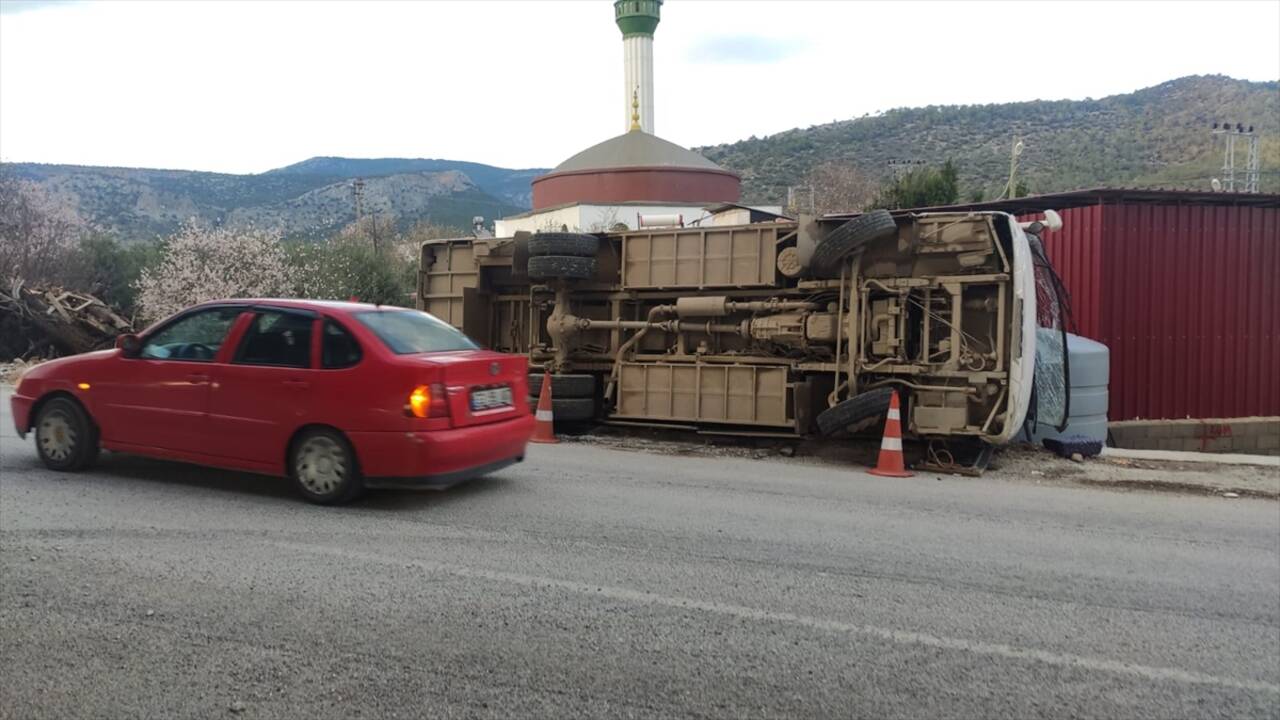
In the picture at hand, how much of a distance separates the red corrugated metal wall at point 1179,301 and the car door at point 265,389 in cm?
1126

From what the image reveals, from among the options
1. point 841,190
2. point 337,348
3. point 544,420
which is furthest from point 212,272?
point 841,190

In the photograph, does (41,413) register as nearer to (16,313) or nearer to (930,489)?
(930,489)

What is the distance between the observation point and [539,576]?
198 inches

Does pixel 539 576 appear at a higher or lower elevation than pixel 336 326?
lower

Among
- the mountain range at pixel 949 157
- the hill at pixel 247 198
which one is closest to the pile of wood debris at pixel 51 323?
the mountain range at pixel 949 157

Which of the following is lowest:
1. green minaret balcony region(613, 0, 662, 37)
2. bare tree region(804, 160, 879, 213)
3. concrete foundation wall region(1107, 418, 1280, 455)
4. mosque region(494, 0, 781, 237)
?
concrete foundation wall region(1107, 418, 1280, 455)

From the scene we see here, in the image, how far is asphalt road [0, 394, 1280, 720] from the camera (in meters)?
3.62

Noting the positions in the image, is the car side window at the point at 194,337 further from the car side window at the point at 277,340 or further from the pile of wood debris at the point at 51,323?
the pile of wood debris at the point at 51,323

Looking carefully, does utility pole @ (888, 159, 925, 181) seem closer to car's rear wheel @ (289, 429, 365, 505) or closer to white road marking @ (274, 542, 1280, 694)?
car's rear wheel @ (289, 429, 365, 505)

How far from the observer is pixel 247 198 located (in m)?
94.1

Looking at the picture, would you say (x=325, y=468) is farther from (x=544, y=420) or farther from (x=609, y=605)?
(x=544, y=420)

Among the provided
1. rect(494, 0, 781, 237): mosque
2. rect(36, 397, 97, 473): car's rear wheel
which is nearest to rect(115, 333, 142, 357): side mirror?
rect(36, 397, 97, 473): car's rear wheel

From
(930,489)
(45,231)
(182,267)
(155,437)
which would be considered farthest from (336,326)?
(45,231)

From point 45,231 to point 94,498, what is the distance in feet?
86.5
